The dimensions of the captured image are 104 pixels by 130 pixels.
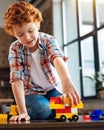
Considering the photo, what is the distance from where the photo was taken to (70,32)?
6422mm

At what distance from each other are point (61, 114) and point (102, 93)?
361 cm

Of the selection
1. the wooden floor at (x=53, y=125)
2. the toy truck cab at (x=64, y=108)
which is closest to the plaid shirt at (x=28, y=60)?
the toy truck cab at (x=64, y=108)

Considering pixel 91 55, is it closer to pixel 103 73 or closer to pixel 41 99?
pixel 103 73

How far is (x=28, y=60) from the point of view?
1636 mm

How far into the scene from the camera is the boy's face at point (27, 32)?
145 cm

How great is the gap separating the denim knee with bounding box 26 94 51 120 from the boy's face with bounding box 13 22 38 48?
33 centimetres

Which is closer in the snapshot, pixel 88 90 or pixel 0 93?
pixel 88 90

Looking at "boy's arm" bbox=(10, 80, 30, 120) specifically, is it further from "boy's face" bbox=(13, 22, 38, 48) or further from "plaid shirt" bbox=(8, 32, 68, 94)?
"boy's face" bbox=(13, 22, 38, 48)

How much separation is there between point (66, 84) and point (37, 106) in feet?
1.57

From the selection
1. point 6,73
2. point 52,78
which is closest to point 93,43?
point 6,73

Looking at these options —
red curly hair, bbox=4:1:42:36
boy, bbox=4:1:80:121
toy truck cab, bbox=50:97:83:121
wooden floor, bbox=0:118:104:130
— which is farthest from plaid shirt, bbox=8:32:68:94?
wooden floor, bbox=0:118:104:130

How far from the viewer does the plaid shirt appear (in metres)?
1.54

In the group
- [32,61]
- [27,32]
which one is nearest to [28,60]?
[32,61]

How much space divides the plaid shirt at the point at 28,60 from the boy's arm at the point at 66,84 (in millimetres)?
88
